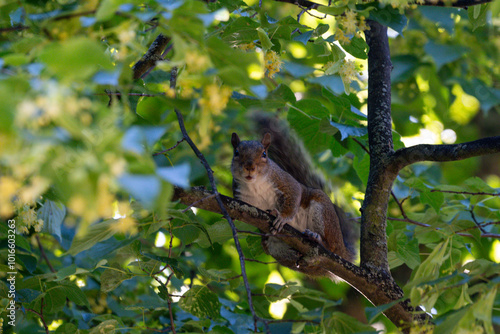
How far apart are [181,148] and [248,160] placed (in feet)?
1.16

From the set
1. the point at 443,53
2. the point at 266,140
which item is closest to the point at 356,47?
→ the point at 443,53

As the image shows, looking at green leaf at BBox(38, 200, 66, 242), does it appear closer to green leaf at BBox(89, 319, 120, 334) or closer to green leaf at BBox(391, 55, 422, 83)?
green leaf at BBox(89, 319, 120, 334)

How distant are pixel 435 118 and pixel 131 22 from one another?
11.4 feet

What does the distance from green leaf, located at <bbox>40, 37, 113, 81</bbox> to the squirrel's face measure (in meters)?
1.66

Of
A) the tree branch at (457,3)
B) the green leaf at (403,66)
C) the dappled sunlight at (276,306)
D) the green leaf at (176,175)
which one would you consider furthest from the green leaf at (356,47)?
the dappled sunlight at (276,306)

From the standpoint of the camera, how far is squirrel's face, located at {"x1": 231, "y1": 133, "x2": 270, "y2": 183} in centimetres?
225

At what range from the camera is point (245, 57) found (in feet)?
2.62

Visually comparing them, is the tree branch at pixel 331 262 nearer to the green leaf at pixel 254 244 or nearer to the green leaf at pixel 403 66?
the green leaf at pixel 254 244

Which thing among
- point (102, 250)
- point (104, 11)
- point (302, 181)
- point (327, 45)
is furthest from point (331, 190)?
point (104, 11)

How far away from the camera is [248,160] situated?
2295 mm

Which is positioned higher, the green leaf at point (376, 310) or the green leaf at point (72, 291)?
the green leaf at point (376, 310)

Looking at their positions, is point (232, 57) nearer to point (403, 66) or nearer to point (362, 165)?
point (362, 165)

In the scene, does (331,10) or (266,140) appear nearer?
(331,10)

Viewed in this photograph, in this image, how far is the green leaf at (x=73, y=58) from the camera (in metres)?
0.58
